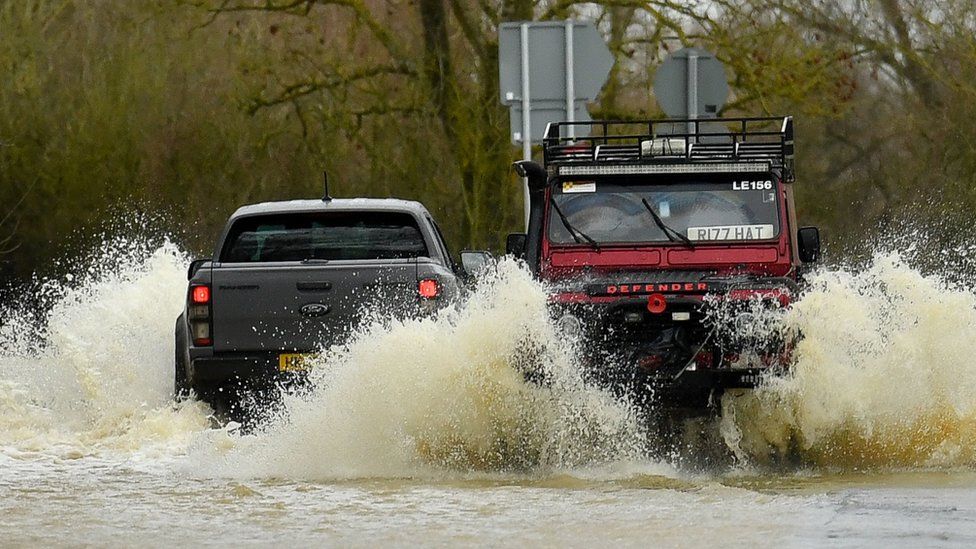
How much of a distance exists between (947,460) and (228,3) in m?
15.6

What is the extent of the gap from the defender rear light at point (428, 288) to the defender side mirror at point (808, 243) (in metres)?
2.40

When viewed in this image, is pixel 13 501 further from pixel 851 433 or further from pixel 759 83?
pixel 759 83

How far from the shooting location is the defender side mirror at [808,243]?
1374 centimetres

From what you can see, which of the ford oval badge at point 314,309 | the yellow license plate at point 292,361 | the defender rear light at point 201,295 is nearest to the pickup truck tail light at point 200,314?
the defender rear light at point 201,295

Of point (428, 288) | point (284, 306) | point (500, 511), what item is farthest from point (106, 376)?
point (500, 511)

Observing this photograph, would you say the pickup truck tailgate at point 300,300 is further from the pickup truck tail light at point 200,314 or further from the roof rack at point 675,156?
the roof rack at point 675,156

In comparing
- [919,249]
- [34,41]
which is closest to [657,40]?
[919,249]

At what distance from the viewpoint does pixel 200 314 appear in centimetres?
1321

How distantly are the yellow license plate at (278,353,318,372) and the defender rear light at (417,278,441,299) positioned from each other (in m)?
0.79

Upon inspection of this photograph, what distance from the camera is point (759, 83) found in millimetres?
24859

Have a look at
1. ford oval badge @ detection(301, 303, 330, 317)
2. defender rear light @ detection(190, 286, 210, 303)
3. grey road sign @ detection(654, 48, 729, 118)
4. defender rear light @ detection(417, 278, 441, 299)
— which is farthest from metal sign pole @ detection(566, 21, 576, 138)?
defender rear light @ detection(190, 286, 210, 303)

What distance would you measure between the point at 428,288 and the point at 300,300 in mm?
802

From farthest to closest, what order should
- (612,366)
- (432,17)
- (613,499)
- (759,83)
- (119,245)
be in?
(119,245) < (432,17) < (759,83) < (612,366) < (613,499)

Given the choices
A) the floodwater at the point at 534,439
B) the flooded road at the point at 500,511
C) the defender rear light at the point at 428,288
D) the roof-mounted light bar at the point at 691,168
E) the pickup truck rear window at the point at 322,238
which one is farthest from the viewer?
the pickup truck rear window at the point at 322,238
